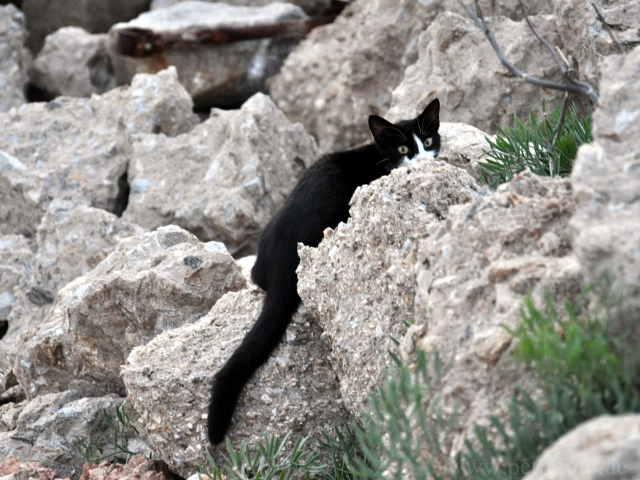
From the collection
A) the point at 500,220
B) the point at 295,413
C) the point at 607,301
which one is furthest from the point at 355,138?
the point at 607,301

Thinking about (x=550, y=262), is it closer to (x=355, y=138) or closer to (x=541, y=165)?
(x=541, y=165)

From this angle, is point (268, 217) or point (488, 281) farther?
point (268, 217)

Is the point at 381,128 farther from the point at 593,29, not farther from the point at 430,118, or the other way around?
the point at 593,29

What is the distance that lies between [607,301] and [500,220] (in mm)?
480

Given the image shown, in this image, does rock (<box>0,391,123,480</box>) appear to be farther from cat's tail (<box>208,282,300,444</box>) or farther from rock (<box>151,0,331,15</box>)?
rock (<box>151,0,331,15</box>)

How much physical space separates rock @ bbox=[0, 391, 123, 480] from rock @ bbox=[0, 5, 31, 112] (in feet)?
14.1

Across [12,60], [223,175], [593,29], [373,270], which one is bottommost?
[12,60]

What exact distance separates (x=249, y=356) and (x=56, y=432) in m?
0.98

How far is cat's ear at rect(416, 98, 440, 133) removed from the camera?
155 inches

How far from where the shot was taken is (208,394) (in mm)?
2686

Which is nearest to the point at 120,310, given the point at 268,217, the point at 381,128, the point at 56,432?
the point at 56,432

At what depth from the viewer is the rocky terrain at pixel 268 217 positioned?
179cm

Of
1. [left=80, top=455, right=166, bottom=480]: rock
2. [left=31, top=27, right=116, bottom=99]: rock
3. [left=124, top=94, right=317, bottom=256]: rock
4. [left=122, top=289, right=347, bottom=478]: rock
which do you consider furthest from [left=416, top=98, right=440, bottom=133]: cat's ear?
[left=31, top=27, right=116, bottom=99]: rock

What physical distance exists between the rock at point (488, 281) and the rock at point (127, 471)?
1.25m
